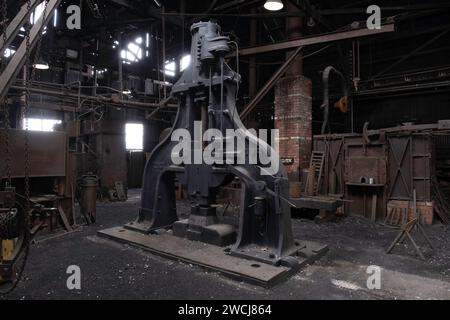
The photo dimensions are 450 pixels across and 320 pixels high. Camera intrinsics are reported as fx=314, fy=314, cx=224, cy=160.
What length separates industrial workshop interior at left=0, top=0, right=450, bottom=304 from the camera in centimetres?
358

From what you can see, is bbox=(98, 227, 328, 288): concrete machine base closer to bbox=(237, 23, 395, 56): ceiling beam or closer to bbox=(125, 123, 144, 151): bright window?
bbox=(237, 23, 395, 56): ceiling beam

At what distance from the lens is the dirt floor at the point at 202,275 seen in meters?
3.31

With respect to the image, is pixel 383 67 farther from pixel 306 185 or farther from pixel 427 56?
pixel 306 185

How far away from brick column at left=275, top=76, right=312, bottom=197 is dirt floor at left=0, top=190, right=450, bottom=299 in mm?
2989

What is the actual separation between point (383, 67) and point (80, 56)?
11780mm

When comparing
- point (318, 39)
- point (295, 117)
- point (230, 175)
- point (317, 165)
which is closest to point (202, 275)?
point (230, 175)

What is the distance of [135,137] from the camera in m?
14.5

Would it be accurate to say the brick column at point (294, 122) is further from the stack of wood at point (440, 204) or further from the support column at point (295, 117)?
the stack of wood at point (440, 204)

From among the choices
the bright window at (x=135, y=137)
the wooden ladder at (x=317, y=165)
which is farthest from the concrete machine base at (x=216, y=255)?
the bright window at (x=135, y=137)

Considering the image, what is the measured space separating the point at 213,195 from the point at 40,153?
3.38 m

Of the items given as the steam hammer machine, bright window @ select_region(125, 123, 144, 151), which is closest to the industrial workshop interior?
the steam hammer machine

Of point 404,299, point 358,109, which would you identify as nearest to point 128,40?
point 358,109

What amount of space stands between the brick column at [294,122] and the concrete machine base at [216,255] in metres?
3.69

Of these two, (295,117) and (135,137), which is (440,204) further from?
(135,137)
